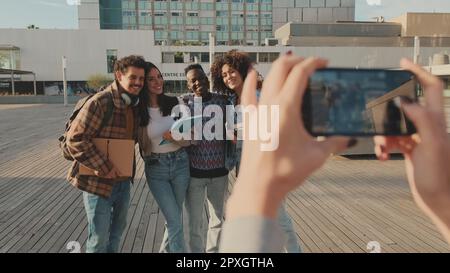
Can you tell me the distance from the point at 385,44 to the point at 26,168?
2119 inches

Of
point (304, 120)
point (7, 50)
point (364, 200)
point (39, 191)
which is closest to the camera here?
point (304, 120)

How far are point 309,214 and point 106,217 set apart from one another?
108 inches

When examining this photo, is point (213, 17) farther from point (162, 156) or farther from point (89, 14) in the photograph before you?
point (162, 156)

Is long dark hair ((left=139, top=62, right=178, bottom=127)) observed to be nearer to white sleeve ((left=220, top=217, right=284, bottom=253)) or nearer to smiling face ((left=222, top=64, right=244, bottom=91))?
smiling face ((left=222, top=64, right=244, bottom=91))

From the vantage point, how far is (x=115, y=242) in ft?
9.73

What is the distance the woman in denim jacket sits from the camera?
292 centimetres

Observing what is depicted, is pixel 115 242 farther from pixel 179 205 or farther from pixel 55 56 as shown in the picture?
pixel 55 56

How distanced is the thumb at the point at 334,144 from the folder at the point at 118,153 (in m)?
2.08

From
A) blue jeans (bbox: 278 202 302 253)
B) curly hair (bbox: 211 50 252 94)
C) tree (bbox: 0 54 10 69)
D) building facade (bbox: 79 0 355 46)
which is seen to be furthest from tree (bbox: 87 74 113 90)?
blue jeans (bbox: 278 202 302 253)

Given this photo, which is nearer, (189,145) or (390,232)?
(189,145)

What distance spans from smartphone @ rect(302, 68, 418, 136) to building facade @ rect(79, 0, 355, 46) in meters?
66.9

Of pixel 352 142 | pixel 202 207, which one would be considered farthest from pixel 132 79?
pixel 352 142

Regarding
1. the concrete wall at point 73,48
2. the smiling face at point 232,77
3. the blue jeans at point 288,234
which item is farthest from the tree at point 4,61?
the blue jeans at point 288,234
